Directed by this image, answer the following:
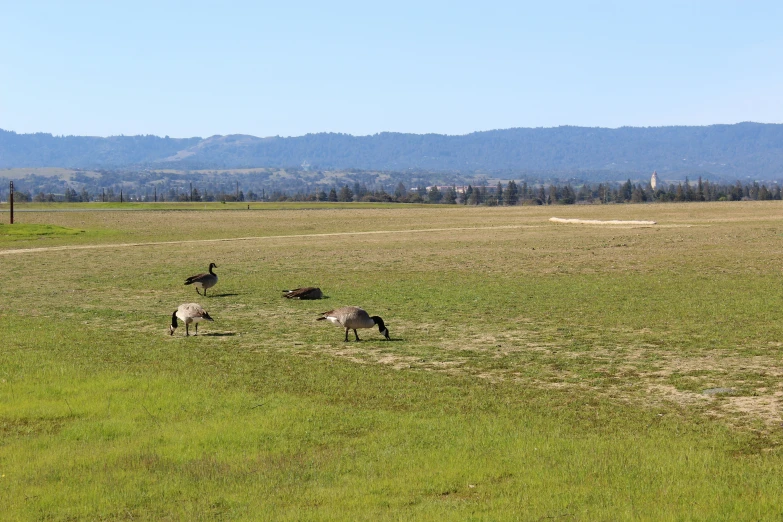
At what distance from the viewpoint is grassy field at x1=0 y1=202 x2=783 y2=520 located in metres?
9.66

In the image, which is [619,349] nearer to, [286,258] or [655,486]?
[655,486]

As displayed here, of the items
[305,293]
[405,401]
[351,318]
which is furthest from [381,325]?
[305,293]

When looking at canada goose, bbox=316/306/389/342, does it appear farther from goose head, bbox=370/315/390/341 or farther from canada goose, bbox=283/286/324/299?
canada goose, bbox=283/286/324/299

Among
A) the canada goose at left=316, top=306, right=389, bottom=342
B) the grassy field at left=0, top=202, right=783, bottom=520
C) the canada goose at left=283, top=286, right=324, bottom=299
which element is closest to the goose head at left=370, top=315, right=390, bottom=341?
the canada goose at left=316, top=306, right=389, bottom=342

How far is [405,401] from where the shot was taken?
1419cm

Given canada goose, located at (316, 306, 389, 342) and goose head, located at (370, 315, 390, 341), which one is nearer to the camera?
canada goose, located at (316, 306, 389, 342)

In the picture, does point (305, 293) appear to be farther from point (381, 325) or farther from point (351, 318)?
point (351, 318)

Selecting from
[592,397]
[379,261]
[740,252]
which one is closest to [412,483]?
[592,397]

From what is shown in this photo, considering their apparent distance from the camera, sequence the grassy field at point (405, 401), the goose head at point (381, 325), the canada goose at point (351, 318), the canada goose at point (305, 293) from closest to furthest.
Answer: the grassy field at point (405, 401)
the canada goose at point (351, 318)
the goose head at point (381, 325)
the canada goose at point (305, 293)

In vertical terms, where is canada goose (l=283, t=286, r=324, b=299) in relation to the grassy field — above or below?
above

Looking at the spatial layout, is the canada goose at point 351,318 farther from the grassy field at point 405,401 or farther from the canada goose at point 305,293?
the canada goose at point 305,293

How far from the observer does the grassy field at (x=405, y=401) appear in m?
9.66

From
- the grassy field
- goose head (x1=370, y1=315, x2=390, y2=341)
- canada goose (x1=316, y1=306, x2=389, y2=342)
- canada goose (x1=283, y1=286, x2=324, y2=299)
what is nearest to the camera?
the grassy field

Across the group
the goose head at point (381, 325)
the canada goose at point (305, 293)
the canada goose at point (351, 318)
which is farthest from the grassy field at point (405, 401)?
the canada goose at point (351, 318)
